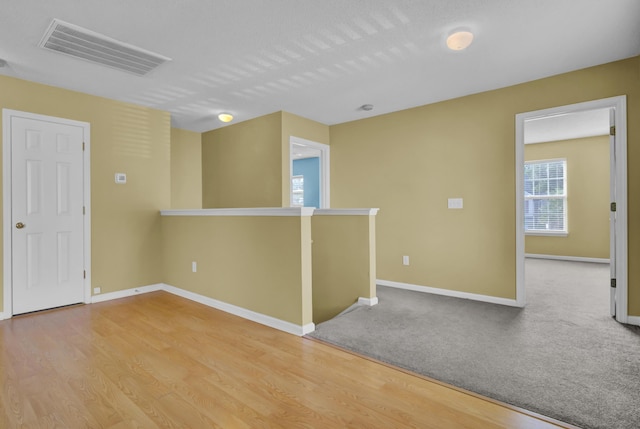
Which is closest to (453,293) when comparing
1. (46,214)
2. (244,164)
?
(244,164)

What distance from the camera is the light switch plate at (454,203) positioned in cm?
391

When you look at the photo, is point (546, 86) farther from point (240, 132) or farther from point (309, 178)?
point (309, 178)

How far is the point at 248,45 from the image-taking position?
2.66 meters

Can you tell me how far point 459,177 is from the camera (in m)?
3.92

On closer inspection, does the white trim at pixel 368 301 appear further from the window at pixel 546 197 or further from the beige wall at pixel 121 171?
the window at pixel 546 197

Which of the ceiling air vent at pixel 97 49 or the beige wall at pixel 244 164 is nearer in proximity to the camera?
the ceiling air vent at pixel 97 49

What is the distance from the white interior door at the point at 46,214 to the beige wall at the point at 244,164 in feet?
6.28

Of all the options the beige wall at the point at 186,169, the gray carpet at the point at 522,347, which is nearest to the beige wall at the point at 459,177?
the gray carpet at the point at 522,347

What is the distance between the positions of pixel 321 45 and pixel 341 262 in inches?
89.0

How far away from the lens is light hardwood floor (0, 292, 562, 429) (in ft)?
5.28

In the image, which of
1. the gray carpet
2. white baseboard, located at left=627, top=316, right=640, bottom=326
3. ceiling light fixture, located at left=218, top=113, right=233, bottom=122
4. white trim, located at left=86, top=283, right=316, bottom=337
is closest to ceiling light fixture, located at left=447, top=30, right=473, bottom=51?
the gray carpet

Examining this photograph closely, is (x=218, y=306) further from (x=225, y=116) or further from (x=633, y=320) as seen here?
(x=633, y=320)

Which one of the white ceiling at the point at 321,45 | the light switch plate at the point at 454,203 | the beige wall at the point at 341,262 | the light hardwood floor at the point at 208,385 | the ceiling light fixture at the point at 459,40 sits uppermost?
the white ceiling at the point at 321,45

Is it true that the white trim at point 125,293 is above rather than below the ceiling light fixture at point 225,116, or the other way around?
below
